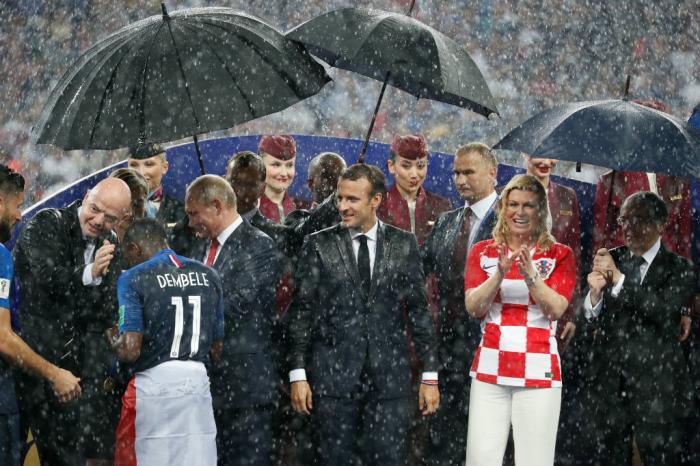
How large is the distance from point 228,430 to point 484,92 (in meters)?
1.88

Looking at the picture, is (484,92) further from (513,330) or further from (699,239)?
(699,239)

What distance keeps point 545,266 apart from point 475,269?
30cm

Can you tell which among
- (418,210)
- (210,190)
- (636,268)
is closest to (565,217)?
(636,268)

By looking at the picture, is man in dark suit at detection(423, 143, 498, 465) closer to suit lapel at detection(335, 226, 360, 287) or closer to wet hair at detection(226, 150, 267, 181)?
suit lapel at detection(335, 226, 360, 287)

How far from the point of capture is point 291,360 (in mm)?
5160

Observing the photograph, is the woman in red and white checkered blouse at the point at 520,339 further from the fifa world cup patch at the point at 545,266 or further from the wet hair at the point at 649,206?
the wet hair at the point at 649,206

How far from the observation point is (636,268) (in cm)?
581

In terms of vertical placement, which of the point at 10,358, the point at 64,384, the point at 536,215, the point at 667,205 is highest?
the point at 667,205

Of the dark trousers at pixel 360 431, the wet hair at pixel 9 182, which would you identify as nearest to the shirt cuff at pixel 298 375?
the dark trousers at pixel 360 431

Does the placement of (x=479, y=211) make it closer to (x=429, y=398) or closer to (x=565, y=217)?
Answer: (x=565, y=217)

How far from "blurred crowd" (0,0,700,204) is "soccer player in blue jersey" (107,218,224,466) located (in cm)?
917

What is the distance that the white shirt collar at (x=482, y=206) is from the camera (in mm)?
5680

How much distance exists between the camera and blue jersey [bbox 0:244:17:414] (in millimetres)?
4152

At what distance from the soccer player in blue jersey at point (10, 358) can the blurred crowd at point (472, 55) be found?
9311mm
